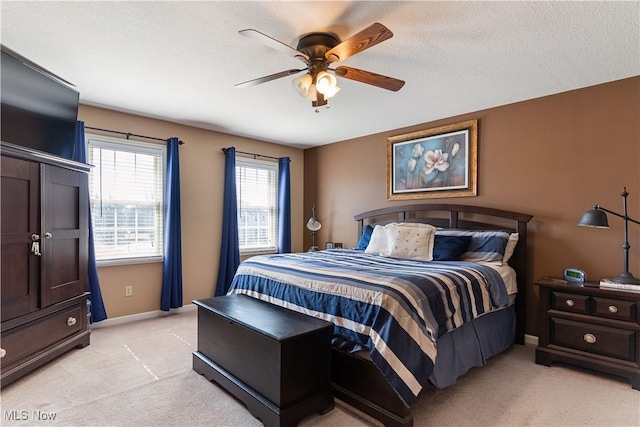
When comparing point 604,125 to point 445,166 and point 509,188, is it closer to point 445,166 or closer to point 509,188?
point 509,188

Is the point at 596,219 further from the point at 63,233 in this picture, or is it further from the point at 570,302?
the point at 63,233

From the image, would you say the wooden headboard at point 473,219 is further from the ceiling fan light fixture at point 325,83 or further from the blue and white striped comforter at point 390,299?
the ceiling fan light fixture at point 325,83

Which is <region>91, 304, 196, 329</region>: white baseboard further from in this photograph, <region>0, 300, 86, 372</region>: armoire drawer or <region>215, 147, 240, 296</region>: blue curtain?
<region>0, 300, 86, 372</region>: armoire drawer

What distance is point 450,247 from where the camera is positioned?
331 centimetres

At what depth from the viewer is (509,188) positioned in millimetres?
3541

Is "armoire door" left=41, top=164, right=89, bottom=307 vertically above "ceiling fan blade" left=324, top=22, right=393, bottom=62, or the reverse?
"ceiling fan blade" left=324, top=22, right=393, bottom=62

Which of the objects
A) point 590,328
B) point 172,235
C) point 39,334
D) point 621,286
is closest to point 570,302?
point 590,328

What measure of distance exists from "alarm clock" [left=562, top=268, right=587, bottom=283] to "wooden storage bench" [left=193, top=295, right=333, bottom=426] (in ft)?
7.22

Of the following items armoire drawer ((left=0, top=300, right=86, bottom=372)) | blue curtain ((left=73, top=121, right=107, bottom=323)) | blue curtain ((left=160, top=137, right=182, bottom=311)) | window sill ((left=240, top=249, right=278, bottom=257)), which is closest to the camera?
armoire drawer ((left=0, top=300, right=86, bottom=372))

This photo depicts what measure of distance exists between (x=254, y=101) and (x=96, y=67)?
54.5 inches

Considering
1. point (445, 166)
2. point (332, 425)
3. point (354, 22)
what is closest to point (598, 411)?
point (332, 425)

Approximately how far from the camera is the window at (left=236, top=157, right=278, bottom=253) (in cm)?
504

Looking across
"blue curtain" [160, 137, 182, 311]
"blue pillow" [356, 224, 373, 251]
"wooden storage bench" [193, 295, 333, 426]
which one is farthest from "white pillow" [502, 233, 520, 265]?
"blue curtain" [160, 137, 182, 311]

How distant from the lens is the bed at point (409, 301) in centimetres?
193
